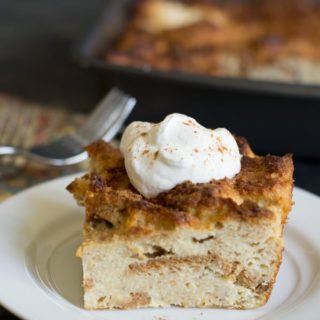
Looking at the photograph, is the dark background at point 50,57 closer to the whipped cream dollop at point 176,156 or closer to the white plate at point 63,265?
the white plate at point 63,265

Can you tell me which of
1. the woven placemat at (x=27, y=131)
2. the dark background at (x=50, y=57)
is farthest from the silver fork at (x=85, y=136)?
the dark background at (x=50, y=57)

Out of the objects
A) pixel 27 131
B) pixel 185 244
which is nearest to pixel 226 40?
pixel 27 131

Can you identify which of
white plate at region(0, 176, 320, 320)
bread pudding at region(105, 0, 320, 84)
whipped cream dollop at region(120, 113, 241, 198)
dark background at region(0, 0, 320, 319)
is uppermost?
whipped cream dollop at region(120, 113, 241, 198)

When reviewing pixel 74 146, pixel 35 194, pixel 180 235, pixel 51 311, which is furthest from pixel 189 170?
pixel 74 146

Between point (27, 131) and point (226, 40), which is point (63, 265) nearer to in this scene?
point (27, 131)

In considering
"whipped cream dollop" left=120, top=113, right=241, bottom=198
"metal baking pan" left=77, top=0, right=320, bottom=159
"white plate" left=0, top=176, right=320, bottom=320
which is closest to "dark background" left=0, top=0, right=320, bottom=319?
"metal baking pan" left=77, top=0, right=320, bottom=159

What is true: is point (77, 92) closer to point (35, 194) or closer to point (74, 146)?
point (74, 146)

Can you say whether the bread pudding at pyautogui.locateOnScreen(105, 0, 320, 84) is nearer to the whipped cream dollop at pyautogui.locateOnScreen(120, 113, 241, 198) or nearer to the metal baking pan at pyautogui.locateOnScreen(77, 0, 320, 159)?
the metal baking pan at pyautogui.locateOnScreen(77, 0, 320, 159)
